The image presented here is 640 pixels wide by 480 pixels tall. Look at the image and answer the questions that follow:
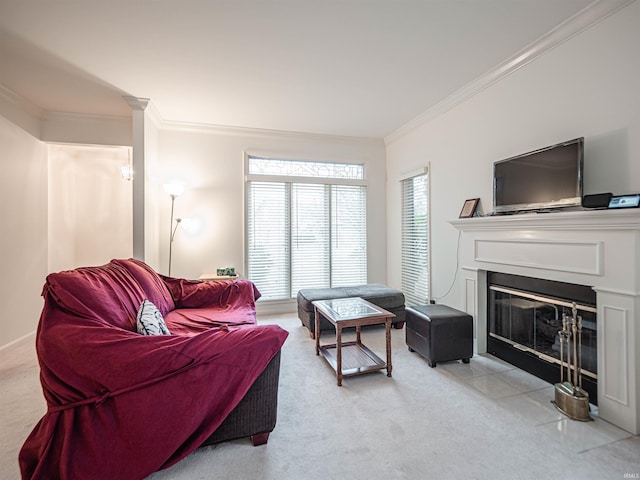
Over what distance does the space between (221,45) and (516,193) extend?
9.16 feet

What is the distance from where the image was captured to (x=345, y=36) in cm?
228

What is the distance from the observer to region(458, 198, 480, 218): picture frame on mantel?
3.02 metres

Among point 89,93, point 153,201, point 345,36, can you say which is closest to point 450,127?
point 345,36

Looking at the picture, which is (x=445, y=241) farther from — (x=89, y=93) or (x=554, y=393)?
(x=89, y=93)

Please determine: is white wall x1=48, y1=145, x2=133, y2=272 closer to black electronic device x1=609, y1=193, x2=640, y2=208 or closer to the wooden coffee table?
the wooden coffee table

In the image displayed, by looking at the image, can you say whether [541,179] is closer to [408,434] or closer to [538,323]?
[538,323]

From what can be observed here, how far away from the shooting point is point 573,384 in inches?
79.1

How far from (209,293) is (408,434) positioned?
7.31 ft

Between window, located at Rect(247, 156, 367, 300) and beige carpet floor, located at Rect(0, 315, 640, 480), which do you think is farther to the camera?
window, located at Rect(247, 156, 367, 300)

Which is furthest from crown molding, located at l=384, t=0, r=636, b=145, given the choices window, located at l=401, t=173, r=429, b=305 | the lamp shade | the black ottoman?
the lamp shade

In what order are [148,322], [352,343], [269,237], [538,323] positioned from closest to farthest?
[148,322]
[538,323]
[352,343]
[269,237]

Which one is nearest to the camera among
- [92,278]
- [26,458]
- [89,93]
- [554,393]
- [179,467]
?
[26,458]

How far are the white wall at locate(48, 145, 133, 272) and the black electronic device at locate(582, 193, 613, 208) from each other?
5.08 meters

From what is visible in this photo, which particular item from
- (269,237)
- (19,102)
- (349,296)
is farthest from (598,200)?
(19,102)
